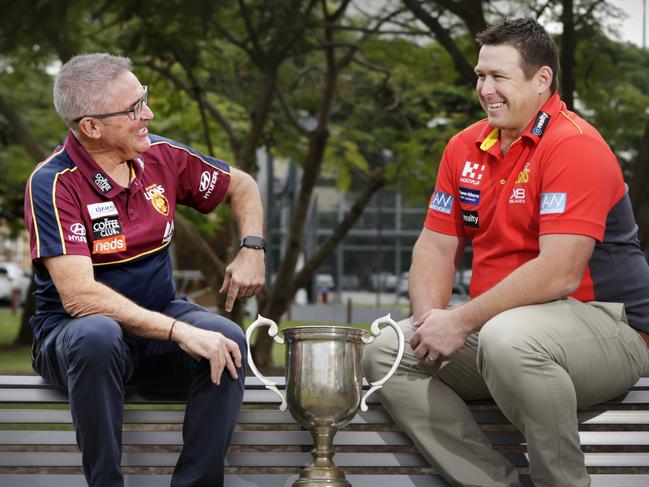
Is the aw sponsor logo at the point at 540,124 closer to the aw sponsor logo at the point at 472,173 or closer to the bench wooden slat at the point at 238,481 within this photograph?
the aw sponsor logo at the point at 472,173

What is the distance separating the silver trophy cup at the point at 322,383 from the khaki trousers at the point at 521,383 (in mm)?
265

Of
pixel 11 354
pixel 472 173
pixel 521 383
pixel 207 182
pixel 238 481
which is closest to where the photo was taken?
pixel 521 383

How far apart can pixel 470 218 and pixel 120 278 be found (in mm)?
1163

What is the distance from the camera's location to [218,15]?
11.0m

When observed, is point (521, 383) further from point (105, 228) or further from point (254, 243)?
point (105, 228)

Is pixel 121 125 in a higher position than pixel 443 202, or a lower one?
higher

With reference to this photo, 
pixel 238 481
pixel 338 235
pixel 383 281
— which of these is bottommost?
pixel 383 281

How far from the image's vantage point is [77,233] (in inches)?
135

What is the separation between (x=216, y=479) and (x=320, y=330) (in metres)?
0.55

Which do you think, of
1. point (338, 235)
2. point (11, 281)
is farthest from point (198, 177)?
point (11, 281)

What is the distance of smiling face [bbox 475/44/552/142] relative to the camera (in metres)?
3.66

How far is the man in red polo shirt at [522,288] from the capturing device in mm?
3262

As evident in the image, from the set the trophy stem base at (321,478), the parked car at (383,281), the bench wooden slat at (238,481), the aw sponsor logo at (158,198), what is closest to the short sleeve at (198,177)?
the aw sponsor logo at (158,198)

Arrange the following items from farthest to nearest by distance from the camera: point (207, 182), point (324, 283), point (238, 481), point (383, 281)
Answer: point (383, 281), point (324, 283), point (207, 182), point (238, 481)
